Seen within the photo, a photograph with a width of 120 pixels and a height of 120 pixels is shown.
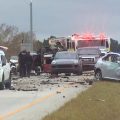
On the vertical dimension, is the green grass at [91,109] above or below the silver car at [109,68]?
below

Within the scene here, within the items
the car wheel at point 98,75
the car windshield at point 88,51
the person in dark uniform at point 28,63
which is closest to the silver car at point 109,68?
the car wheel at point 98,75

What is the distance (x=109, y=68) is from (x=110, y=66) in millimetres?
139

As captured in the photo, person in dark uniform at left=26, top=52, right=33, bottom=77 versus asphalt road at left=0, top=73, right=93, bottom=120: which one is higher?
person in dark uniform at left=26, top=52, right=33, bottom=77

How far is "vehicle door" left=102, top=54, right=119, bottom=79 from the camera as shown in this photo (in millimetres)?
32312

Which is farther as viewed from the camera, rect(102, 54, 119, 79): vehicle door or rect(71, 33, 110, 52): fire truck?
rect(71, 33, 110, 52): fire truck

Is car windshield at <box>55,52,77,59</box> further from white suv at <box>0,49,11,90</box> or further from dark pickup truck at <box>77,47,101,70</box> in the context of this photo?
white suv at <box>0,49,11,90</box>

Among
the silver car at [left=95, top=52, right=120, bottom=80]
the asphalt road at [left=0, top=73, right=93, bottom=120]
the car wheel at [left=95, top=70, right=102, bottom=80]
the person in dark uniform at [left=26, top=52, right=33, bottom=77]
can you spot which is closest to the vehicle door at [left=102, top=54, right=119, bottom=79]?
the silver car at [left=95, top=52, right=120, bottom=80]

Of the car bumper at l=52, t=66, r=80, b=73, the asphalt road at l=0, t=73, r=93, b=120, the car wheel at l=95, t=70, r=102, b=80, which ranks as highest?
the car bumper at l=52, t=66, r=80, b=73

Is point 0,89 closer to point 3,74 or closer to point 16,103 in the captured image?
point 3,74

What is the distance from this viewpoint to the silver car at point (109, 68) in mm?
32188

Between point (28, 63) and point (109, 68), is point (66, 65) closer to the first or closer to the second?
point (28, 63)

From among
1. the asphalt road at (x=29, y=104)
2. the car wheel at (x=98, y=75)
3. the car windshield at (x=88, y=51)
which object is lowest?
the asphalt road at (x=29, y=104)

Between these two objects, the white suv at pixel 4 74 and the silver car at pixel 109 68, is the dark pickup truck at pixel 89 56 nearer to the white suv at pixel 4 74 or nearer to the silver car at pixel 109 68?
the silver car at pixel 109 68

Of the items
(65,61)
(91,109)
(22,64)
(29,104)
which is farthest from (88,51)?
(91,109)
